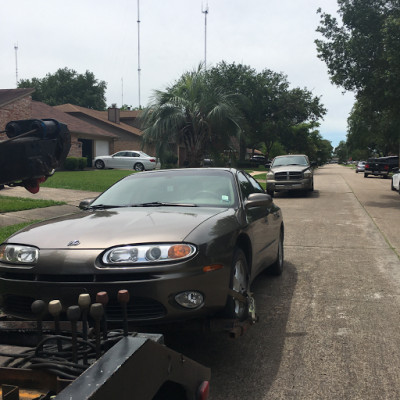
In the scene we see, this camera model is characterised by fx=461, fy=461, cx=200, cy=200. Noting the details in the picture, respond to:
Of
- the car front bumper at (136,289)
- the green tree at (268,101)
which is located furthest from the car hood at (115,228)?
the green tree at (268,101)

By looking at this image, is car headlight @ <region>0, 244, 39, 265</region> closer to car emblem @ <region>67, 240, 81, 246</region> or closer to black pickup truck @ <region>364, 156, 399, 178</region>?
car emblem @ <region>67, 240, 81, 246</region>

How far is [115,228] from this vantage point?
350 cm

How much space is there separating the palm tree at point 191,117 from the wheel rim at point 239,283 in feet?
58.7

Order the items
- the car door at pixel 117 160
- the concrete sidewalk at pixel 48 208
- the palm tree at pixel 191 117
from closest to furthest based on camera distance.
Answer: the concrete sidewalk at pixel 48 208 < the palm tree at pixel 191 117 < the car door at pixel 117 160

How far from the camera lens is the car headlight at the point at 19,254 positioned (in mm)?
3316

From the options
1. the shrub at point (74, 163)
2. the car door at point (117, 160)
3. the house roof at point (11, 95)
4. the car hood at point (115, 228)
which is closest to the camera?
the car hood at point (115, 228)

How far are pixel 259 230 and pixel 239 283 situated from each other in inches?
41.8

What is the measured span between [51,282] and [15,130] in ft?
4.14

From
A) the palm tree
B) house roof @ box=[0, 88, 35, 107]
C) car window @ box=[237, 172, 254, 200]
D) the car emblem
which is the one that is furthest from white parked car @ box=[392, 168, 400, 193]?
the car emblem

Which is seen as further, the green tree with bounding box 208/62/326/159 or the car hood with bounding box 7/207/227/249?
the green tree with bounding box 208/62/326/159

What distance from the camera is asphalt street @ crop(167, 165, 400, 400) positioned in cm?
319

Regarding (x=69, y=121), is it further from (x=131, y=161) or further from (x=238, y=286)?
(x=238, y=286)

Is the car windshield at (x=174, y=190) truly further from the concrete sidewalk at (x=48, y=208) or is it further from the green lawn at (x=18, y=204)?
the green lawn at (x=18, y=204)

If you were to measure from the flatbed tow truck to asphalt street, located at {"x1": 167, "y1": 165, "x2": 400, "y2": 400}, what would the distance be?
109cm
